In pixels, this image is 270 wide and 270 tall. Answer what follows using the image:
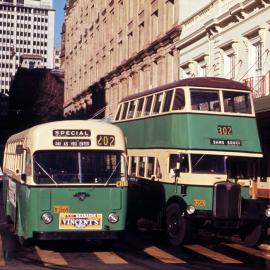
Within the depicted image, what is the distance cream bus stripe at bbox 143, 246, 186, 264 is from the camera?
12.5 m

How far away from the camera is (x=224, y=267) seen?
11836mm

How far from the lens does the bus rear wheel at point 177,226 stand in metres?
15.0

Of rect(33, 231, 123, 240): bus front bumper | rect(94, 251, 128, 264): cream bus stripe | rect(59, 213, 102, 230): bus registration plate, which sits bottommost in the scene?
rect(94, 251, 128, 264): cream bus stripe

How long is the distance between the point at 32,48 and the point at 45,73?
73341 millimetres

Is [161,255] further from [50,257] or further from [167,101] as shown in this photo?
[167,101]

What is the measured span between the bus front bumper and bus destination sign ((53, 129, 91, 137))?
2.08 meters

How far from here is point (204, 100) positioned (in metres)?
16.4

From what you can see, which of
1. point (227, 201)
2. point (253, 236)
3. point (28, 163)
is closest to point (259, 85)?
point (253, 236)

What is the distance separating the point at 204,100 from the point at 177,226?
3.50m

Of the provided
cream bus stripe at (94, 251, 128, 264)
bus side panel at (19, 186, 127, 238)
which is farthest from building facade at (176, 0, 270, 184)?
cream bus stripe at (94, 251, 128, 264)

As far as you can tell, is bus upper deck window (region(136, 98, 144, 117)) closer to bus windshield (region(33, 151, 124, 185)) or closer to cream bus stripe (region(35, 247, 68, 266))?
bus windshield (region(33, 151, 124, 185))

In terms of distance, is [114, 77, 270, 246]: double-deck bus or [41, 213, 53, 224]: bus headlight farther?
[114, 77, 270, 246]: double-deck bus

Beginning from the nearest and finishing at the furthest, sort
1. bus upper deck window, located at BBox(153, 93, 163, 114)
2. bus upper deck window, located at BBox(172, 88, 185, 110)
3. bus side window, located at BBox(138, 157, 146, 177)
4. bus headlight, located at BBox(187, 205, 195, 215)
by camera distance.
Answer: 1. bus headlight, located at BBox(187, 205, 195, 215)
2. bus upper deck window, located at BBox(172, 88, 185, 110)
3. bus upper deck window, located at BBox(153, 93, 163, 114)
4. bus side window, located at BBox(138, 157, 146, 177)

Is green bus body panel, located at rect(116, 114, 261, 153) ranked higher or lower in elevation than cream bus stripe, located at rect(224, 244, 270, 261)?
higher
